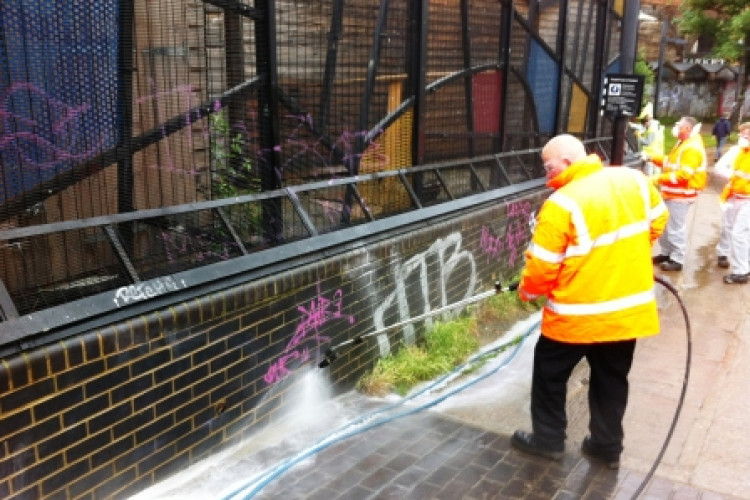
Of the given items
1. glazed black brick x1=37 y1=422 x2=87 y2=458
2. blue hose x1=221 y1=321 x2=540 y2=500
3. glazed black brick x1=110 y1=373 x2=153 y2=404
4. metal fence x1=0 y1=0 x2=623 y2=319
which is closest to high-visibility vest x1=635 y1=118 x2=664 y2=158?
metal fence x1=0 y1=0 x2=623 y2=319

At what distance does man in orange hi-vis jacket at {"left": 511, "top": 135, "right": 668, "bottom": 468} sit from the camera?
11.9ft

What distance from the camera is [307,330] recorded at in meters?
4.22

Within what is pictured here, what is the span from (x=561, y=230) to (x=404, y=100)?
246cm

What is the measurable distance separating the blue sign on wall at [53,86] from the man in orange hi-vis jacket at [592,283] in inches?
91.7

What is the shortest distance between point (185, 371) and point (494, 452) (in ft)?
6.11

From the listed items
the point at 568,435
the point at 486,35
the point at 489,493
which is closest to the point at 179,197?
the point at 489,493

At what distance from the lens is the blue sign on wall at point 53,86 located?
2.98 meters

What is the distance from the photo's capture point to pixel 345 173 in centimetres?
507

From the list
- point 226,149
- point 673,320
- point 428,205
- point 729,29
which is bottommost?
point 673,320

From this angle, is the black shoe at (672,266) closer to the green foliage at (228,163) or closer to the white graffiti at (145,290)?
the green foliage at (228,163)

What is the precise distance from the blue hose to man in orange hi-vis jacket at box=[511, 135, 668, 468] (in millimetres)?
878

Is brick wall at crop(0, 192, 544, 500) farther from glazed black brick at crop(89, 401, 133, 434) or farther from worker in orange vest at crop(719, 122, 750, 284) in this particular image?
worker in orange vest at crop(719, 122, 750, 284)

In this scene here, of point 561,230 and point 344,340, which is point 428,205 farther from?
point 561,230

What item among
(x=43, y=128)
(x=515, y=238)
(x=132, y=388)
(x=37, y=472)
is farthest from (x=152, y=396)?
(x=515, y=238)
